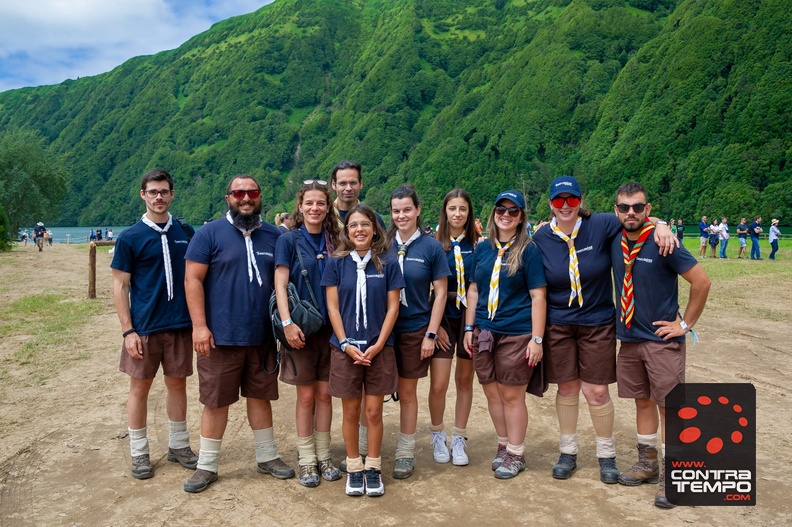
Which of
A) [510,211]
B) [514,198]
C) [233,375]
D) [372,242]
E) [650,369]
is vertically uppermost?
[514,198]

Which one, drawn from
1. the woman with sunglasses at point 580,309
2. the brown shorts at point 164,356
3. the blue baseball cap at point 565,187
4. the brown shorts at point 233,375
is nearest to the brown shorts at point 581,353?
the woman with sunglasses at point 580,309

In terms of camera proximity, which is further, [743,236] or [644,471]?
[743,236]

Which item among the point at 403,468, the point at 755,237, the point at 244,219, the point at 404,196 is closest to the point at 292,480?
the point at 403,468

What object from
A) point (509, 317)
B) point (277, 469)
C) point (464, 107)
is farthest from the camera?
point (464, 107)

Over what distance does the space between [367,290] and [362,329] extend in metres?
0.29

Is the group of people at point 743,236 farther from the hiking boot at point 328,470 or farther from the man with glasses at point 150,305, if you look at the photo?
the man with glasses at point 150,305

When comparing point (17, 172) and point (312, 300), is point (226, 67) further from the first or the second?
point (312, 300)

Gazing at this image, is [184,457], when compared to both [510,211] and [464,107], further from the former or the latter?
[464,107]

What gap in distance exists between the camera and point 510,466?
4.61 m

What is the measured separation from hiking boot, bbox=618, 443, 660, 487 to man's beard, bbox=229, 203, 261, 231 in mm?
3362

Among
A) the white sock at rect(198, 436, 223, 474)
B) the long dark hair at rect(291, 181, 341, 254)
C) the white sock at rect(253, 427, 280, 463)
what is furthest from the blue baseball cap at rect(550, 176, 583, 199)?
the white sock at rect(198, 436, 223, 474)

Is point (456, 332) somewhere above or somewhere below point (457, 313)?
below

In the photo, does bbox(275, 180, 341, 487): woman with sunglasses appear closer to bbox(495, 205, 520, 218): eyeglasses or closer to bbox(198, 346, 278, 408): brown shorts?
bbox(198, 346, 278, 408): brown shorts

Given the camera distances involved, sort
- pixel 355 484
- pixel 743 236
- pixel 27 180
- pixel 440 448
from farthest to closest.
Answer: pixel 27 180
pixel 743 236
pixel 440 448
pixel 355 484
